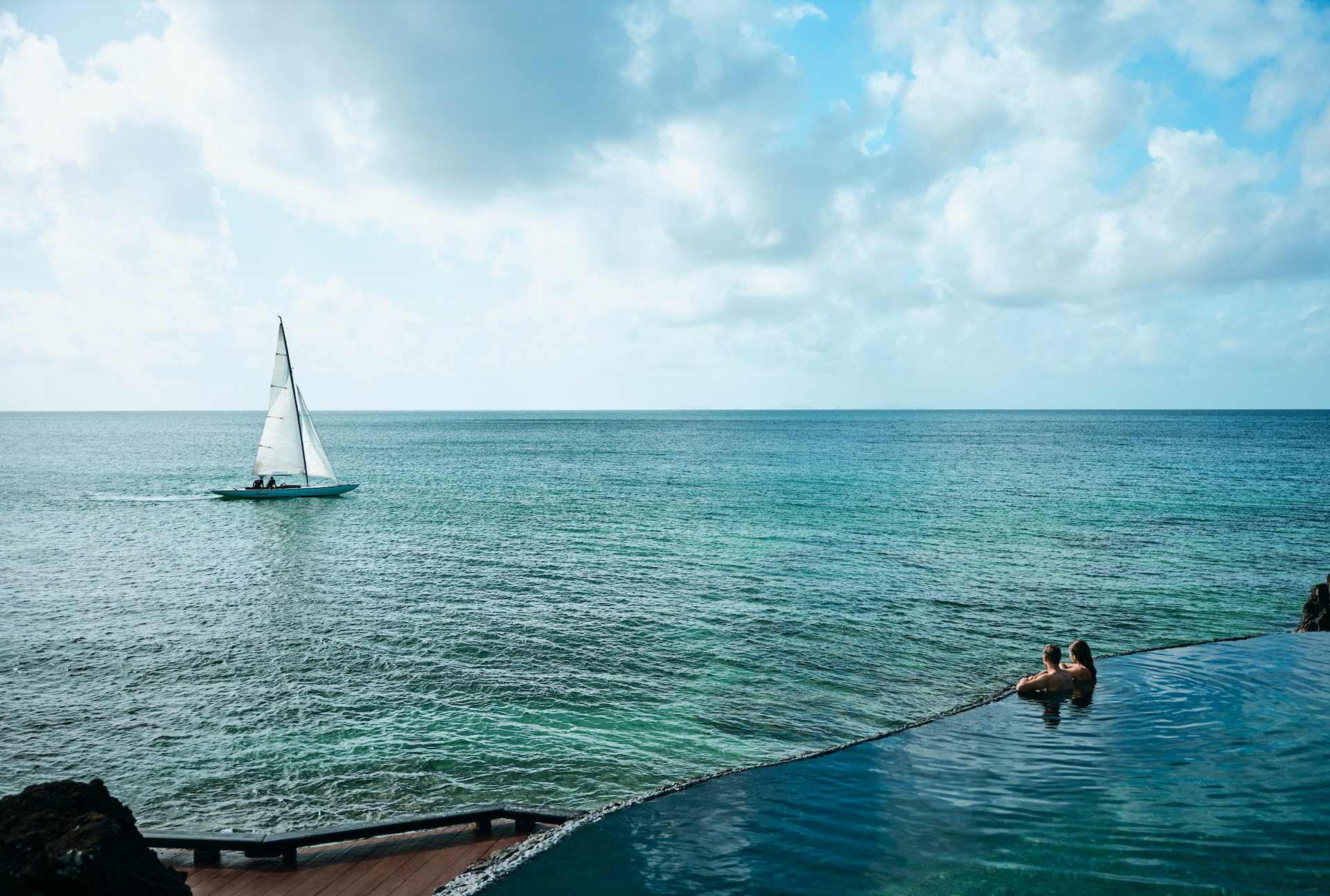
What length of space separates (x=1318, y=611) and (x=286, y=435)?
2640 inches

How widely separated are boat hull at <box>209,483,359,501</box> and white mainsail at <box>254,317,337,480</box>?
4.85ft

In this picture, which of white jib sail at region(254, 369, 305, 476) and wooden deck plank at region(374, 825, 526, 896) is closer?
wooden deck plank at region(374, 825, 526, 896)

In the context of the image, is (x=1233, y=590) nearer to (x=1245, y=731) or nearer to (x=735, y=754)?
(x=1245, y=731)

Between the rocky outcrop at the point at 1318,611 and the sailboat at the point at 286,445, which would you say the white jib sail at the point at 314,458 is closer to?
the sailboat at the point at 286,445

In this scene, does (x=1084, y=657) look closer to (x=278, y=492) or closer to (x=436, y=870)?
(x=436, y=870)

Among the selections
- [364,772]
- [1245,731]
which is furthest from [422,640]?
[1245,731]

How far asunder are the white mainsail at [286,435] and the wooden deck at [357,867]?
178 ft

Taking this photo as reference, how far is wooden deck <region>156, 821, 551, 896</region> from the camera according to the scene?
8586 millimetres

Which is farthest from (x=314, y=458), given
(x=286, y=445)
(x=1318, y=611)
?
(x=1318, y=611)

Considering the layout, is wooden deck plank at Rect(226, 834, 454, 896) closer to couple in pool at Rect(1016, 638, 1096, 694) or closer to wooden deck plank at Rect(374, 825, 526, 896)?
wooden deck plank at Rect(374, 825, 526, 896)

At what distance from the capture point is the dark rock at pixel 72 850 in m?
6.01

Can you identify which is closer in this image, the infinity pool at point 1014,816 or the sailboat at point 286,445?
the infinity pool at point 1014,816

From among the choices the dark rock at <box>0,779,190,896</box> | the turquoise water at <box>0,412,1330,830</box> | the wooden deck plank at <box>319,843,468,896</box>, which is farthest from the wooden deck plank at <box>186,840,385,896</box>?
the turquoise water at <box>0,412,1330,830</box>

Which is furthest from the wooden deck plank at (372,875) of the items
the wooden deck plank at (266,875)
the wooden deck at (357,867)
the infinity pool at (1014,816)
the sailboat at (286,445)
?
the sailboat at (286,445)
